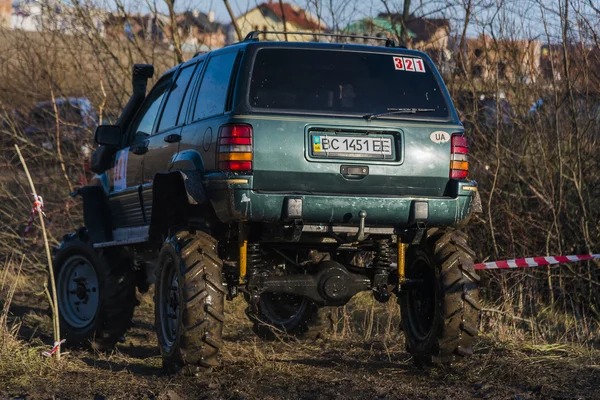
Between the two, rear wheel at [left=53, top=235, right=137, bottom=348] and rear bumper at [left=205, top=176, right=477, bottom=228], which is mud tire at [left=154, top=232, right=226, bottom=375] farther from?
rear wheel at [left=53, top=235, right=137, bottom=348]

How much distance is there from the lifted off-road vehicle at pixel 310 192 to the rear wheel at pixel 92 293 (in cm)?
96

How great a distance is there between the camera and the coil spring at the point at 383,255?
659cm

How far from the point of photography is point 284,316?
8.69m

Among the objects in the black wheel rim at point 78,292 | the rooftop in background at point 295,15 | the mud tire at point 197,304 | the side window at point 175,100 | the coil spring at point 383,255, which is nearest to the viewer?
the mud tire at point 197,304

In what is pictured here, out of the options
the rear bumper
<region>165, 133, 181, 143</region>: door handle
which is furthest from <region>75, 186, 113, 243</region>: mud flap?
the rear bumper

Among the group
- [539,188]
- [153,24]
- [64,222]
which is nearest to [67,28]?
[153,24]

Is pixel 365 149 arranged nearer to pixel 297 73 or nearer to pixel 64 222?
pixel 297 73

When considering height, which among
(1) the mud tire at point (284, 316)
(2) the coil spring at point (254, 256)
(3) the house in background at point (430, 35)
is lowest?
(1) the mud tire at point (284, 316)

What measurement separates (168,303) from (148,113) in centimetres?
203

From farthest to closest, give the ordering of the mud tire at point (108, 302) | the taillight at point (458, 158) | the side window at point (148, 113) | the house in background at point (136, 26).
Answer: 1. the house in background at point (136, 26)
2. the mud tire at point (108, 302)
3. the side window at point (148, 113)
4. the taillight at point (458, 158)

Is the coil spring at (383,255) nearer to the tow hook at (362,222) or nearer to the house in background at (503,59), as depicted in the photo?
the tow hook at (362,222)

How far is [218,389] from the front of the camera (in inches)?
227

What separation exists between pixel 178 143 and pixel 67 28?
7281 millimetres

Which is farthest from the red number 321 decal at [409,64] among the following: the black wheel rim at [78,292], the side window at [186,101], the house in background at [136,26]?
the house in background at [136,26]
